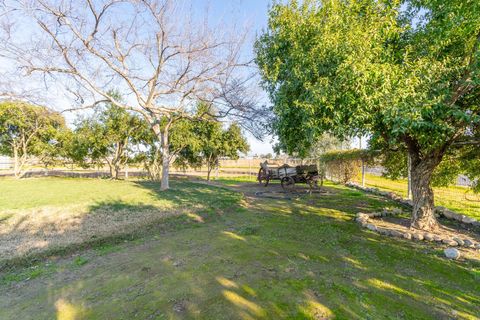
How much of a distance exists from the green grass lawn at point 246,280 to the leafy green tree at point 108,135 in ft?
43.7

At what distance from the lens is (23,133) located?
17.0 m

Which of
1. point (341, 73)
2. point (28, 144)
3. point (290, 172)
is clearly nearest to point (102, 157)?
point (28, 144)

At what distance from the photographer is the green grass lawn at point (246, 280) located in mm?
2432

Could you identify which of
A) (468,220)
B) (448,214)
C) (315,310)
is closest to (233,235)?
(315,310)

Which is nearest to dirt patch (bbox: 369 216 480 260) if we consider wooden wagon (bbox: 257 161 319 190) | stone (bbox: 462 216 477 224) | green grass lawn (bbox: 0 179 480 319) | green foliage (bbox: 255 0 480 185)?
stone (bbox: 462 216 477 224)

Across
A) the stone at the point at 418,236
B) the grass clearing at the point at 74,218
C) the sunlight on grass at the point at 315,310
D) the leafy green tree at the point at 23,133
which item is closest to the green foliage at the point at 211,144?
the leafy green tree at the point at 23,133

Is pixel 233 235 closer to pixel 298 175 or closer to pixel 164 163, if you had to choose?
pixel 164 163

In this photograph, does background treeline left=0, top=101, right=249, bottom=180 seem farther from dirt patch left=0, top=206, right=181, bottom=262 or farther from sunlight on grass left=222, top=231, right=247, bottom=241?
sunlight on grass left=222, top=231, right=247, bottom=241

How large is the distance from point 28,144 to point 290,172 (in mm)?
19103

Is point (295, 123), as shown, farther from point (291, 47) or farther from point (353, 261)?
point (353, 261)

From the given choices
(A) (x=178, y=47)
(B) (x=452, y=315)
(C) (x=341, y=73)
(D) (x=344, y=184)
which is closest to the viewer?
(B) (x=452, y=315)

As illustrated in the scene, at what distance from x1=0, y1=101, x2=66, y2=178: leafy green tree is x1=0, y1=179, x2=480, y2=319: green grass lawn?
53.4 feet

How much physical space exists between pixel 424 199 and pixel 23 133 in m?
22.9

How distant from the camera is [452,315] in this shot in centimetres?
244
